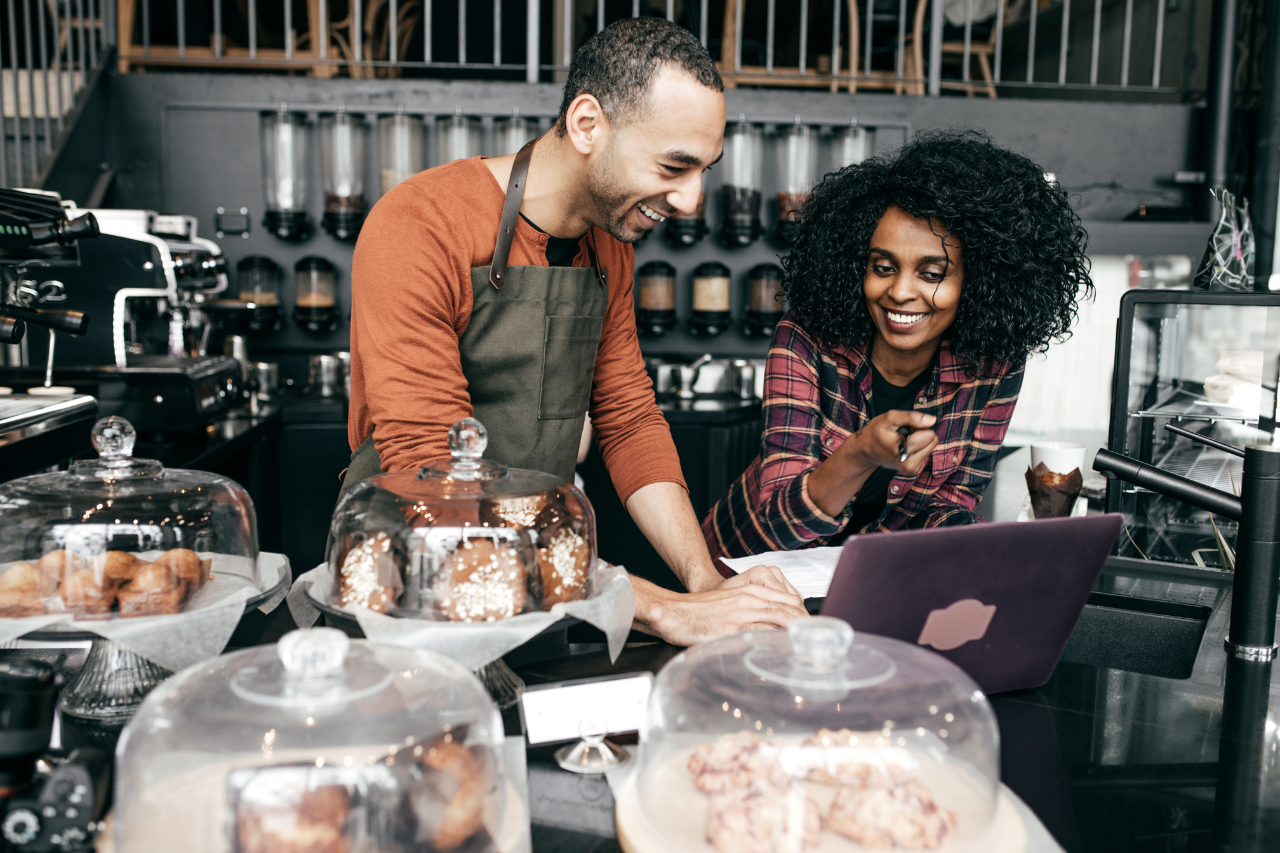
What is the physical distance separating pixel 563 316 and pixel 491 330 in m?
A: 0.12

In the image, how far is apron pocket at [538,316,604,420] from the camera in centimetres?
161

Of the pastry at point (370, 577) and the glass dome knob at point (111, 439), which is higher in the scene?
the glass dome knob at point (111, 439)

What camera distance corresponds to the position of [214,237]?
12.9 ft

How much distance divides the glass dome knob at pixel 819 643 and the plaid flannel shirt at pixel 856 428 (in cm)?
100

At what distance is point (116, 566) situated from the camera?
100cm

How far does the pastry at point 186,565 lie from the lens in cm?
101

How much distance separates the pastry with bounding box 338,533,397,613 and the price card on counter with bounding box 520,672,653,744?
6.9 inches

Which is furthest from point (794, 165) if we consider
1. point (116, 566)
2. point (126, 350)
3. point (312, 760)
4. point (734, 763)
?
point (312, 760)

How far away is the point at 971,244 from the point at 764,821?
54.6 inches

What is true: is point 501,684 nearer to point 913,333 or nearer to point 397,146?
point 913,333

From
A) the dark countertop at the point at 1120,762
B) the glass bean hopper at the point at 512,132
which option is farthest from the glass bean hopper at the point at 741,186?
the dark countertop at the point at 1120,762

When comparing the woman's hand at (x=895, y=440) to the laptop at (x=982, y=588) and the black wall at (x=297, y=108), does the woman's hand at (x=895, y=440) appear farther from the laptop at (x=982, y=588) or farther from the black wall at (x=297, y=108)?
the black wall at (x=297, y=108)

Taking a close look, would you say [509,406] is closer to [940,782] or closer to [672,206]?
[672,206]

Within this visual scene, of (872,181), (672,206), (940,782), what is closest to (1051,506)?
(872,181)
